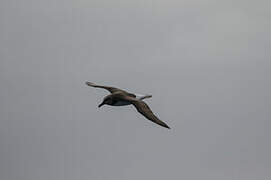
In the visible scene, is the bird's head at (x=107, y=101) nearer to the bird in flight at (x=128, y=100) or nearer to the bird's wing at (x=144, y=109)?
the bird in flight at (x=128, y=100)

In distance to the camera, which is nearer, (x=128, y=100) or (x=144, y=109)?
(x=144, y=109)

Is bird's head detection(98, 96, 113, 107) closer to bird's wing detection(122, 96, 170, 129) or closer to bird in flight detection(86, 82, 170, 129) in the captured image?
bird in flight detection(86, 82, 170, 129)

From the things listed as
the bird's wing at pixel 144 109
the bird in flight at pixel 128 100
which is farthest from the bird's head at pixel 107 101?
the bird's wing at pixel 144 109

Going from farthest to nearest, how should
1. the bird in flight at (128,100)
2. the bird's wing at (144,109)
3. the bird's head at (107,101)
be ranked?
the bird's head at (107,101), the bird in flight at (128,100), the bird's wing at (144,109)

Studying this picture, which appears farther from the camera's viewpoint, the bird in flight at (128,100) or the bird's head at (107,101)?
the bird's head at (107,101)

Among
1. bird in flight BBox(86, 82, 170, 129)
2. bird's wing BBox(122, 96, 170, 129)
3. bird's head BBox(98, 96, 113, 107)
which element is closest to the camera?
bird's wing BBox(122, 96, 170, 129)

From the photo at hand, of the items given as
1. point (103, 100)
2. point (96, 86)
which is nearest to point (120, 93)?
point (103, 100)

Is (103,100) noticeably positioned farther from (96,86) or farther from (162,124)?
(162,124)

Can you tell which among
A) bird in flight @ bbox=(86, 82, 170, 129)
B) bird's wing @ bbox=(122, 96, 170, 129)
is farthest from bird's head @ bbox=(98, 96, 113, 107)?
Result: bird's wing @ bbox=(122, 96, 170, 129)

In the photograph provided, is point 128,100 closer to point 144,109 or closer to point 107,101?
point 144,109

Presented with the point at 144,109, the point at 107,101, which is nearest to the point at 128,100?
the point at 144,109

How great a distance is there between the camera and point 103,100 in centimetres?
8075

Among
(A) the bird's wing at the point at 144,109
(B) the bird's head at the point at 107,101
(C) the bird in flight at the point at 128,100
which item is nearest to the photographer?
(A) the bird's wing at the point at 144,109

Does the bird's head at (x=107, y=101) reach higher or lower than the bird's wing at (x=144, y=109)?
higher
